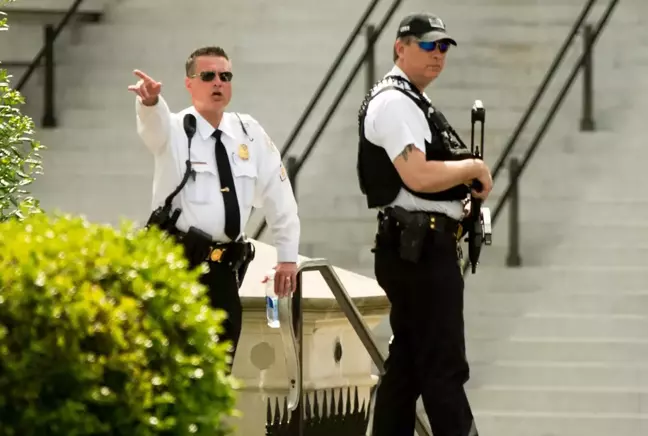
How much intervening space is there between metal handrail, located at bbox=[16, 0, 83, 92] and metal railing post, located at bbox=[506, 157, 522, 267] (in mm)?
3568

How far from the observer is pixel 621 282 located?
8727 millimetres

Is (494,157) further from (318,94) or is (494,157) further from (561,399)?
Answer: (561,399)

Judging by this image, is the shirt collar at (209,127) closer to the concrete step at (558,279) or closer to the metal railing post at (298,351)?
the metal railing post at (298,351)

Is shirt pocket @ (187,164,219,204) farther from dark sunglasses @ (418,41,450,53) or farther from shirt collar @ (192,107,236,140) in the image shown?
dark sunglasses @ (418,41,450,53)

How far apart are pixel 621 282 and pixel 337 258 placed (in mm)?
1685

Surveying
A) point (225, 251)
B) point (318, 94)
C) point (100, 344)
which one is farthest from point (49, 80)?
point (100, 344)

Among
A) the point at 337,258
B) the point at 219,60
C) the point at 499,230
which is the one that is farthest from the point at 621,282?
the point at 219,60

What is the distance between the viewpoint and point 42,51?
10672mm

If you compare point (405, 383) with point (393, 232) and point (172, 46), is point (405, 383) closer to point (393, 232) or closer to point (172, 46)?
point (393, 232)

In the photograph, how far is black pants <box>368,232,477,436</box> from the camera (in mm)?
5410

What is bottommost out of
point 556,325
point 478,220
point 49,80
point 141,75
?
point 556,325

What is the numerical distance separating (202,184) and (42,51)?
547cm

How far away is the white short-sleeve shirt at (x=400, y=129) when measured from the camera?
5.36 metres

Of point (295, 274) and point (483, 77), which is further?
point (483, 77)
